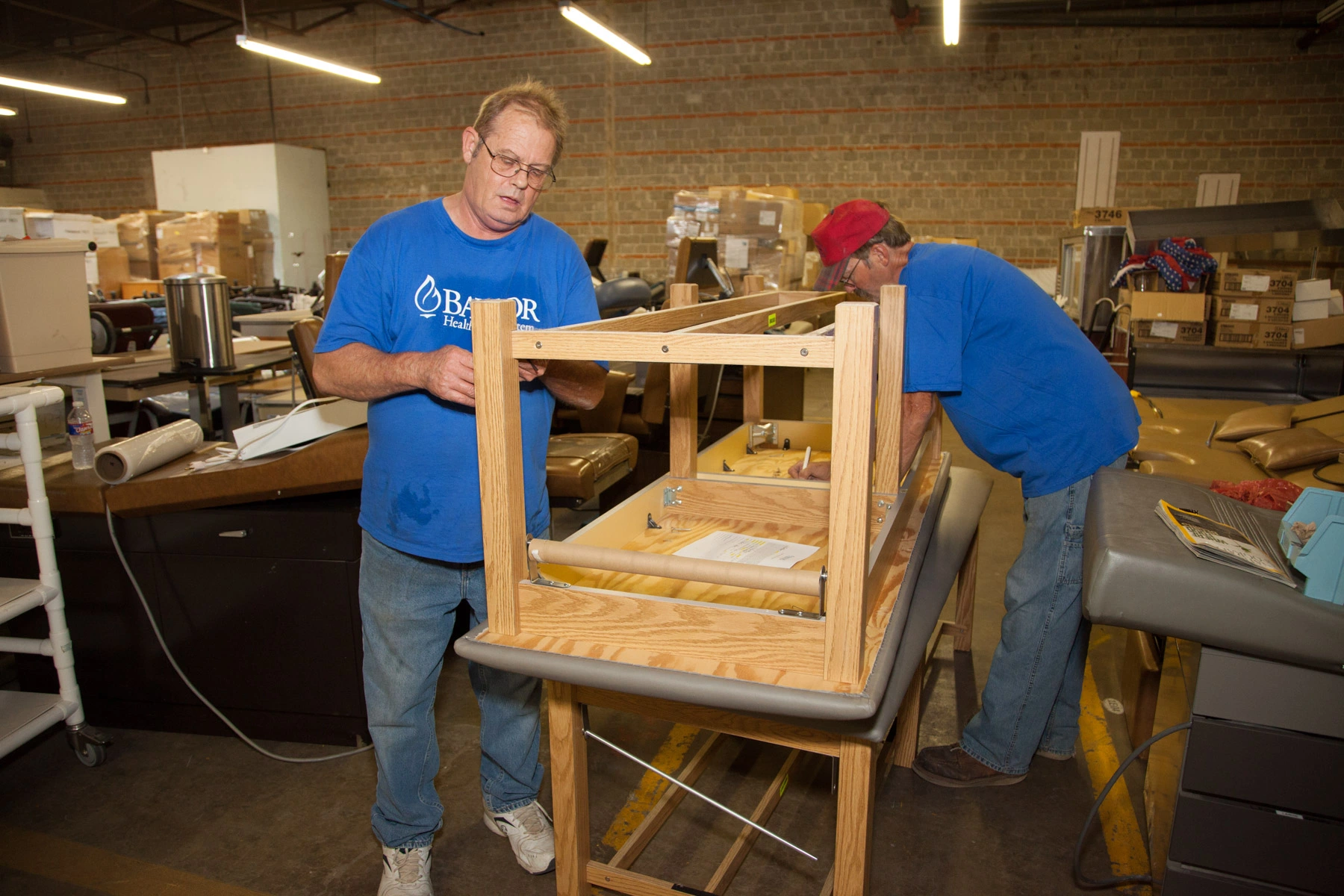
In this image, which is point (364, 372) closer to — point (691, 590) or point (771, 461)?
point (691, 590)

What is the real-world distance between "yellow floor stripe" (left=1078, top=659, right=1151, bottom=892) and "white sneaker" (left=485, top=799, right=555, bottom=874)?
1.23 m

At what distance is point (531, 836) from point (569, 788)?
0.41 m

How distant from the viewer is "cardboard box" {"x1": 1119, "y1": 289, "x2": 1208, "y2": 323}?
13.5 ft

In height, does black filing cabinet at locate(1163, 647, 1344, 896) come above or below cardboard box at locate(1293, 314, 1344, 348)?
below

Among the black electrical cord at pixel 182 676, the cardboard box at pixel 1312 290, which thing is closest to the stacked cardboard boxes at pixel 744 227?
the cardboard box at pixel 1312 290

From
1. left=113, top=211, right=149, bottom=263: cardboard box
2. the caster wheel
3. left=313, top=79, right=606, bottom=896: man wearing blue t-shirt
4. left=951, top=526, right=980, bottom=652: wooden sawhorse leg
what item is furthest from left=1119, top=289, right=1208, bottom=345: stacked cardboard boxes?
left=113, top=211, right=149, bottom=263: cardboard box

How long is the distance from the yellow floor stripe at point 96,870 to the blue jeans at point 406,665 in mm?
403

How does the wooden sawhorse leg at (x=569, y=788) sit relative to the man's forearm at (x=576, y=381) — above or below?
below

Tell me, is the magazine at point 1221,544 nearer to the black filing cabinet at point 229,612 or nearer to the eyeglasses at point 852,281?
the eyeglasses at point 852,281

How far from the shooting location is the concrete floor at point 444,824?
1818mm

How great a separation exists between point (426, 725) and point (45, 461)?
1585 mm

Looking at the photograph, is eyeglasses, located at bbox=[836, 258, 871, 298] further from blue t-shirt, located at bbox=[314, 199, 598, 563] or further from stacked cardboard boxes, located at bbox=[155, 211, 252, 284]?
stacked cardboard boxes, located at bbox=[155, 211, 252, 284]

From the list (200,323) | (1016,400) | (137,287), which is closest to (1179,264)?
(1016,400)

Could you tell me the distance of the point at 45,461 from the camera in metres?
2.44
